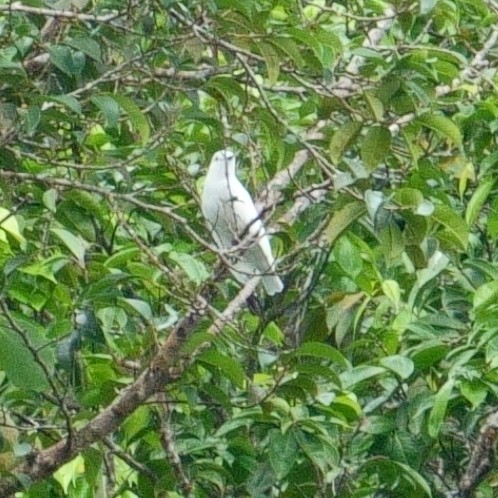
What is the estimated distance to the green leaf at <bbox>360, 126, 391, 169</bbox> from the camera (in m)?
1.84

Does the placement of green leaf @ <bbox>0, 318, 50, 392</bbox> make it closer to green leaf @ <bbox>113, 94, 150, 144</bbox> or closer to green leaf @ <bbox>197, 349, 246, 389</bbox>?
green leaf @ <bbox>197, 349, 246, 389</bbox>

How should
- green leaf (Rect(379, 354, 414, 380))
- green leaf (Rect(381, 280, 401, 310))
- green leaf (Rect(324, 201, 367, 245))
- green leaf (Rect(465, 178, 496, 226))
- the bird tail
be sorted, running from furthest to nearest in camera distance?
the bird tail → green leaf (Rect(381, 280, 401, 310)) → green leaf (Rect(465, 178, 496, 226)) → green leaf (Rect(379, 354, 414, 380)) → green leaf (Rect(324, 201, 367, 245))

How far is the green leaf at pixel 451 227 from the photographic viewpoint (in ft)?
5.66

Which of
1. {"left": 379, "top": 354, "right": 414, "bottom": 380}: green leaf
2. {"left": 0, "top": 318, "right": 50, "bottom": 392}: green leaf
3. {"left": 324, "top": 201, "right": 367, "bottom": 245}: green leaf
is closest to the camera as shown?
{"left": 0, "top": 318, "right": 50, "bottom": 392}: green leaf

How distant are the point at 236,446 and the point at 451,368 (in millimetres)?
433

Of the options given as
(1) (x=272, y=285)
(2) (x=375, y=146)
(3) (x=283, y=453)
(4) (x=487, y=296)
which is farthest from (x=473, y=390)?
(1) (x=272, y=285)

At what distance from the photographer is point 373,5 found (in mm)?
2352

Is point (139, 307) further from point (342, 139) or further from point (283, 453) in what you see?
point (342, 139)

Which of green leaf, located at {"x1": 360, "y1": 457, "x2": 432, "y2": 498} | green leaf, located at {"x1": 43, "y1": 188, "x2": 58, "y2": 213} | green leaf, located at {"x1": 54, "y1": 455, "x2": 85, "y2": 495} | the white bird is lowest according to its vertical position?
the white bird

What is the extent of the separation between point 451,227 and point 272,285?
3.20 ft

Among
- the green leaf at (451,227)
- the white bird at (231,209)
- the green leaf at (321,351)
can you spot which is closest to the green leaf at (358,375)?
the green leaf at (321,351)

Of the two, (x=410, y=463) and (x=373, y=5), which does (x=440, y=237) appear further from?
(x=373, y=5)

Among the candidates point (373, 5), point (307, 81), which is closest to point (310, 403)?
point (307, 81)

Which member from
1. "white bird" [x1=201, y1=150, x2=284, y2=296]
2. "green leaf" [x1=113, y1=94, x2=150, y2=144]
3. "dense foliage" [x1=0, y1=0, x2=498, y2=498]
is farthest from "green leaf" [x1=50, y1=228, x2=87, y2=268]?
"white bird" [x1=201, y1=150, x2=284, y2=296]
